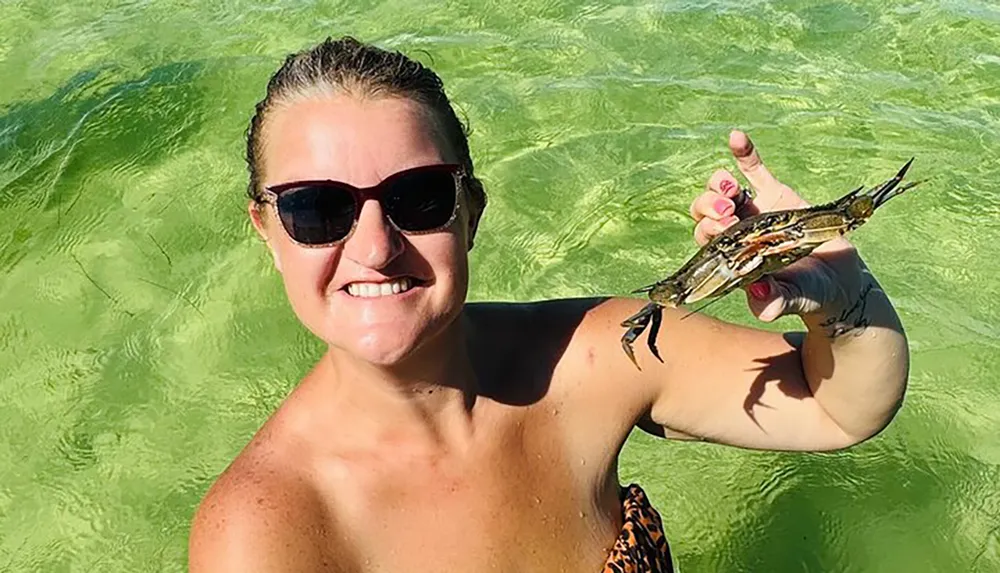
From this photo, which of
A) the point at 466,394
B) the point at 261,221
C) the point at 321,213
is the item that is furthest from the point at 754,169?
the point at 261,221

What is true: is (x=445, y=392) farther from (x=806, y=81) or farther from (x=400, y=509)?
(x=806, y=81)

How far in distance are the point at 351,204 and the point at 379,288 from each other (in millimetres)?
180

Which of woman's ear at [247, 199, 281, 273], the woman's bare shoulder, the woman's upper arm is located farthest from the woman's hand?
the woman's bare shoulder

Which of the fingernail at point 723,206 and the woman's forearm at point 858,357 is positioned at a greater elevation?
the fingernail at point 723,206

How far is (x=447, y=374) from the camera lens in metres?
2.53

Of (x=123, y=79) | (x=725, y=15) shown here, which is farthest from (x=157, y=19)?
(x=725, y=15)

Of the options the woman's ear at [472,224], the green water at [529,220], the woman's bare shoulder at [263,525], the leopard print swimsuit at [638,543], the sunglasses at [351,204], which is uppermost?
the sunglasses at [351,204]

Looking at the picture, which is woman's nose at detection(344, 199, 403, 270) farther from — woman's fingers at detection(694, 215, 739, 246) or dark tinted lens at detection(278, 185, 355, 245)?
woman's fingers at detection(694, 215, 739, 246)

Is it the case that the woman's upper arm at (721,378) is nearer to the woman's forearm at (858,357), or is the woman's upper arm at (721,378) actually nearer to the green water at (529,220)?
the woman's forearm at (858,357)

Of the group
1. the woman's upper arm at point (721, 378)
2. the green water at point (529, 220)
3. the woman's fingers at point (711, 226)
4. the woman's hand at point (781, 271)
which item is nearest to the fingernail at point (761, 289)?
the woman's hand at point (781, 271)

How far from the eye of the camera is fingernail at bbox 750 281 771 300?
2184mm

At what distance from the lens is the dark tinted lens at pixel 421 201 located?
2.26 metres

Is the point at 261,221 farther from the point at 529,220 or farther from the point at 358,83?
the point at 529,220

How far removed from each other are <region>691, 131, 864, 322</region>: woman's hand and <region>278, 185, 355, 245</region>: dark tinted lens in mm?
723
